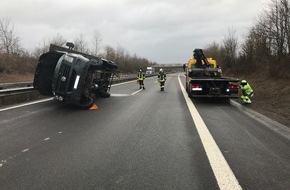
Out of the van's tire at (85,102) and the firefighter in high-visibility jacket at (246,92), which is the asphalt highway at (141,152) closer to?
the van's tire at (85,102)

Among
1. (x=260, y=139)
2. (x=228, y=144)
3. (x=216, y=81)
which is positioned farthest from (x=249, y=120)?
(x=216, y=81)

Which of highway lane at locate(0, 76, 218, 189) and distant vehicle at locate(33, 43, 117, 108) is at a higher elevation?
distant vehicle at locate(33, 43, 117, 108)

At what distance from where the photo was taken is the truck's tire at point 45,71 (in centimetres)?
1318

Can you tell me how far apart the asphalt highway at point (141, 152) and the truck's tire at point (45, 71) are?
2739 millimetres

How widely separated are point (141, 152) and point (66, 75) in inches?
260

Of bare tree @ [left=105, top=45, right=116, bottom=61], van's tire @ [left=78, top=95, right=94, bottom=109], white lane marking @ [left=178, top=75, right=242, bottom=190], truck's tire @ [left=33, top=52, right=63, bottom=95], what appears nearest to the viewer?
white lane marking @ [left=178, top=75, right=242, bottom=190]

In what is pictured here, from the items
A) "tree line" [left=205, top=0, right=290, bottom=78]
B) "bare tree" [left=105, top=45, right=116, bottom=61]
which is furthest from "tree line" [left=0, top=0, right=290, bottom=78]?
"bare tree" [left=105, top=45, right=116, bottom=61]

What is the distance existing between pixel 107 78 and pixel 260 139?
11.3 meters

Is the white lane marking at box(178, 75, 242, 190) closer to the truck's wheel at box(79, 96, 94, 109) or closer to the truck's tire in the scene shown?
the truck's wheel at box(79, 96, 94, 109)

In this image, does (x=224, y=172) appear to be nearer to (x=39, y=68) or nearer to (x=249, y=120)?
(x=249, y=120)

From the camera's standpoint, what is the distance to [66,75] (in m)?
12.1

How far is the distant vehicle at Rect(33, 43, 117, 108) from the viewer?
12086mm

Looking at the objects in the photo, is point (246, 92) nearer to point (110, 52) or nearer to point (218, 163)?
point (218, 163)

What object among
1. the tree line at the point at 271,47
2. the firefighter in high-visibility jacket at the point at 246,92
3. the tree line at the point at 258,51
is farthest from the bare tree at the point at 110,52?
the firefighter in high-visibility jacket at the point at 246,92
